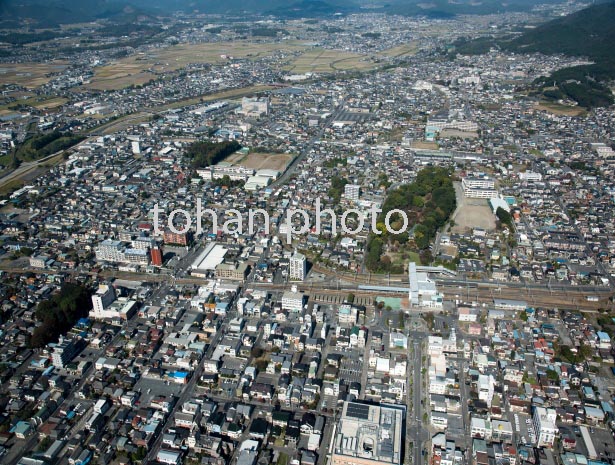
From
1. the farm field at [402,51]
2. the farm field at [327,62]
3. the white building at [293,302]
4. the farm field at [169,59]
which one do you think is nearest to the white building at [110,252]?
the white building at [293,302]

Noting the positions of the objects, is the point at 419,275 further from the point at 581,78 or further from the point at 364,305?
the point at 581,78

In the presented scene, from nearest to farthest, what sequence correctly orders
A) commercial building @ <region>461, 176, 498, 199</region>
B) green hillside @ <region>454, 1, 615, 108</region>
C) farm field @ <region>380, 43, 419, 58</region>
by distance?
commercial building @ <region>461, 176, 498, 199</region>
green hillside @ <region>454, 1, 615, 108</region>
farm field @ <region>380, 43, 419, 58</region>

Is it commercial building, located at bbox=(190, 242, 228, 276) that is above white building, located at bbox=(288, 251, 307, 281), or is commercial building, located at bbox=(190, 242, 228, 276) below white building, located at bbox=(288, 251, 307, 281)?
below

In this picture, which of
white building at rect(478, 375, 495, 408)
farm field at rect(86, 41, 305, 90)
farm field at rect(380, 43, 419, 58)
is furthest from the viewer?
farm field at rect(380, 43, 419, 58)

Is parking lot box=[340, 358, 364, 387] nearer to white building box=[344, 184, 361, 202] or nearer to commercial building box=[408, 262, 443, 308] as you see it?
commercial building box=[408, 262, 443, 308]

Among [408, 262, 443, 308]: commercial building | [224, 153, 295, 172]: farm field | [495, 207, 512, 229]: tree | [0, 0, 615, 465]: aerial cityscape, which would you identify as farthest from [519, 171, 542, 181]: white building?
[224, 153, 295, 172]: farm field

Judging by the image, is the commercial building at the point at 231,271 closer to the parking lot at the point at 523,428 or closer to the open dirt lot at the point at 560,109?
the parking lot at the point at 523,428
